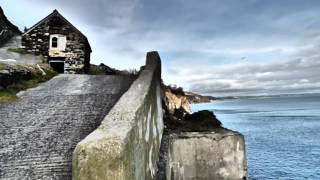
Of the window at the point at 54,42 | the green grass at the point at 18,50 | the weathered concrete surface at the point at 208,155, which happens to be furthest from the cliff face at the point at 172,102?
the green grass at the point at 18,50

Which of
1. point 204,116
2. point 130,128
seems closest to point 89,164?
point 130,128

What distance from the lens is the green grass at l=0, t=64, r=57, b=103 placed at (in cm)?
1138

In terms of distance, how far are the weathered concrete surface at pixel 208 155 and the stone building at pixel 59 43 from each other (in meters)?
18.1

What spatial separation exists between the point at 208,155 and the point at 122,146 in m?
5.78

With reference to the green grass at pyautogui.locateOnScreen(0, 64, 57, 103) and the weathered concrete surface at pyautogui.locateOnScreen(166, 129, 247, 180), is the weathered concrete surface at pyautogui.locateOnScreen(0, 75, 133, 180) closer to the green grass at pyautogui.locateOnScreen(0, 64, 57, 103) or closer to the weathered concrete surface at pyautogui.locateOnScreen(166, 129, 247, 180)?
the green grass at pyautogui.locateOnScreen(0, 64, 57, 103)

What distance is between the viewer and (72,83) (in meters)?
13.8

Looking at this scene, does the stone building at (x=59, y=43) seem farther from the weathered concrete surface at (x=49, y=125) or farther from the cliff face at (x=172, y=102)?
the weathered concrete surface at (x=49, y=125)

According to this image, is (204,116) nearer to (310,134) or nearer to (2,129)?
(2,129)

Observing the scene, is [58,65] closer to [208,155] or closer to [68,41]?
[68,41]

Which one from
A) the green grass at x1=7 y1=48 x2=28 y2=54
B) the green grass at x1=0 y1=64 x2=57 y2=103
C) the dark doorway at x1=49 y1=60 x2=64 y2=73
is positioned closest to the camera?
the green grass at x1=0 y1=64 x2=57 y2=103

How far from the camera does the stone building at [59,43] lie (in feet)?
90.7

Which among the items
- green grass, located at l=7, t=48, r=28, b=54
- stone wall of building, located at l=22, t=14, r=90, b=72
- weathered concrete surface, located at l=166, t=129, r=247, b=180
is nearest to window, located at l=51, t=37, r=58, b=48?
stone wall of building, located at l=22, t=14, r=90, b=72

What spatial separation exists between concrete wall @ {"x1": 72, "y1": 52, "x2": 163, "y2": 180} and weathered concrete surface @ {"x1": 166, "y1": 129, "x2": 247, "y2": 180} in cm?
221

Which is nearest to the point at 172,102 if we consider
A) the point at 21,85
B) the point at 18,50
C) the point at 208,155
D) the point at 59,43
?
the point at 59,43
